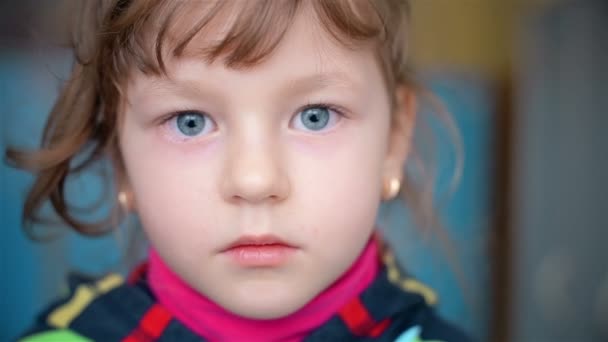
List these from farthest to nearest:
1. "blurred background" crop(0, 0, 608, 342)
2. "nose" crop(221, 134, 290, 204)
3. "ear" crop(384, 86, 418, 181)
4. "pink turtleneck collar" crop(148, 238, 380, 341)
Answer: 1. "blurred background" crop(0, 0, 608, 342)
2. "ear" crop(384, 86, 418, 181)
3. "pink turtleneck collar" crop(148, 238, 380, 341)
4. "nose" crop(221, 134, 290, 204)

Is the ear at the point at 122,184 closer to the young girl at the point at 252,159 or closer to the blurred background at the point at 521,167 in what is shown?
the young girl at the point at 252,159

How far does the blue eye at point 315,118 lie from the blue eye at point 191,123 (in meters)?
0.10

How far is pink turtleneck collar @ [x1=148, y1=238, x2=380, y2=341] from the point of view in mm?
1011

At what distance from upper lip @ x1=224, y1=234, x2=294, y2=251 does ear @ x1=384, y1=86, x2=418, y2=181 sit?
10.2 inches

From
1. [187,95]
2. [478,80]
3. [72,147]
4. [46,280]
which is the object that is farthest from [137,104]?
[478,80]

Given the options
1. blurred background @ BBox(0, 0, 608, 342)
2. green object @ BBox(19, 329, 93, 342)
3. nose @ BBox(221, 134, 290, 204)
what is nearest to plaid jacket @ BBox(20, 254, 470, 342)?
green object @ BBox(19, 329, 93, 342)

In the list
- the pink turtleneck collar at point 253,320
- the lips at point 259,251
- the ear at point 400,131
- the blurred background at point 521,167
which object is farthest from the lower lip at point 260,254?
the blurred background at point 521,167

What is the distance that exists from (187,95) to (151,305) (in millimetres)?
311

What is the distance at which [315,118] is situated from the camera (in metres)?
0.93

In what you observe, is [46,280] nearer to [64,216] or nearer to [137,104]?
[64,216]

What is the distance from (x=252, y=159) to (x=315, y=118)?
0.11m

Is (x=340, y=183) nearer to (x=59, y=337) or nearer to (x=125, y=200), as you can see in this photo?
(x=125, y=200)

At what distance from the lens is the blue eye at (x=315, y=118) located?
92 centimetres

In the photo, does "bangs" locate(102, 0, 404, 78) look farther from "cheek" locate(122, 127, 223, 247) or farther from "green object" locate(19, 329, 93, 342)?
"green object" locate(19, 329, 93, 342)
